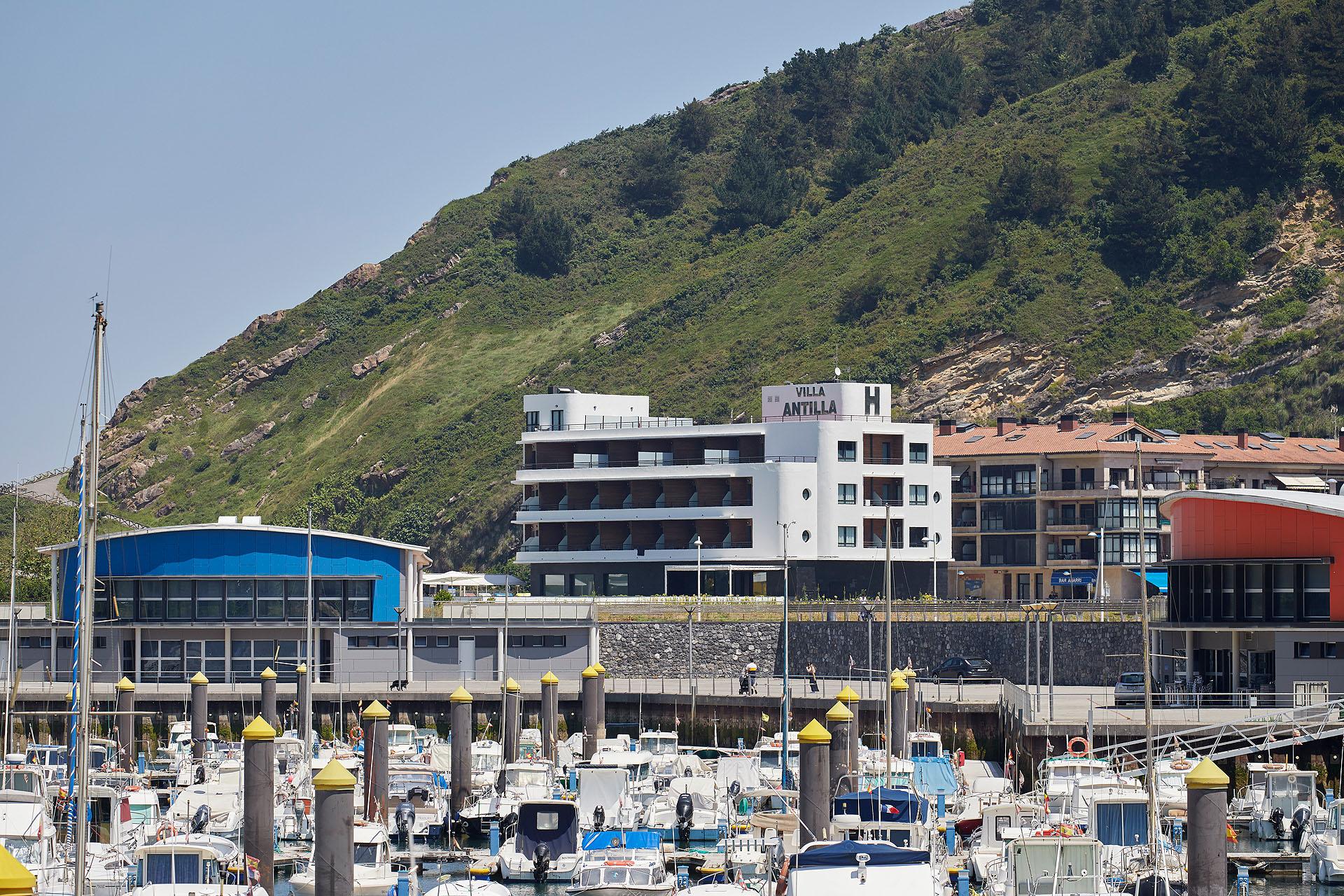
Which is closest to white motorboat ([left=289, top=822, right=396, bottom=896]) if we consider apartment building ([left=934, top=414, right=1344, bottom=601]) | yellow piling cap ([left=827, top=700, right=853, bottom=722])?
yellow piling cap ([left=827, top=700, right=853, bottom=722])

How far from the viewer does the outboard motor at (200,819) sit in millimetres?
58031

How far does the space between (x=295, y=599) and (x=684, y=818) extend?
3863 centimetres

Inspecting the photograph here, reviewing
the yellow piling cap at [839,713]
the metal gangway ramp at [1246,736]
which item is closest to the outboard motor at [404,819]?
the yellow piling cap at [839,713]

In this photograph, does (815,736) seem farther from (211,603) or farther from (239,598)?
(211,603)

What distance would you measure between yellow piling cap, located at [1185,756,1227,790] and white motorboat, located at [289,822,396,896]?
1985cm

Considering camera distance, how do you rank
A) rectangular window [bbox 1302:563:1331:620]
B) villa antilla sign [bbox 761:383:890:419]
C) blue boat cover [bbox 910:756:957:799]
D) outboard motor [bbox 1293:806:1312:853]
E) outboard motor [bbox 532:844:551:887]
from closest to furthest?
outboard motor [bbox 532:844:551:887] < outboard motor [bbox 1293:806:1312:853] < blue boat cover [bbox 910:756:957:799] < rectangular window [bbox 1302:563:1331:620] < villa antilla sign [bbox 761:383:890:419]

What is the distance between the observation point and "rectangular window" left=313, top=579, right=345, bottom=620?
94.1m

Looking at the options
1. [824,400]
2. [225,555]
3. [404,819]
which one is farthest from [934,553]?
[404,819]

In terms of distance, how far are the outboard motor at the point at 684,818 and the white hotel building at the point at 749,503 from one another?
52798mm

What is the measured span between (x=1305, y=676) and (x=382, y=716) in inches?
1407

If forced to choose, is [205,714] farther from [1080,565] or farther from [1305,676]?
[1080,565]

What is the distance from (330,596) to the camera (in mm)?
94250

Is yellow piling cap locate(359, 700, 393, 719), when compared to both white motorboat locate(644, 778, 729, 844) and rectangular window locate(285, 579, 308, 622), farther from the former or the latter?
rectangular window locate(285, 579, 308, 622)

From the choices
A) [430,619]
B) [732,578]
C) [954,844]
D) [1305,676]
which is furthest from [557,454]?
[954,844]
